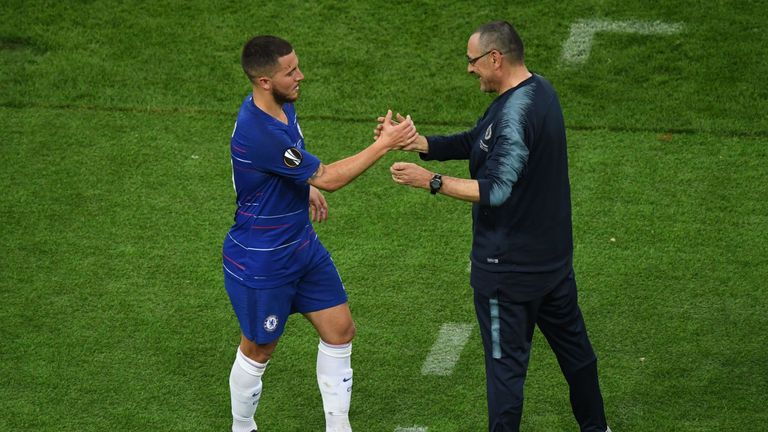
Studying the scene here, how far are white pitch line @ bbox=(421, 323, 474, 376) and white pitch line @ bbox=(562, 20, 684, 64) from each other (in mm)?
4088

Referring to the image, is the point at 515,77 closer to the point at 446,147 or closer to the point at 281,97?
the point at 446,147

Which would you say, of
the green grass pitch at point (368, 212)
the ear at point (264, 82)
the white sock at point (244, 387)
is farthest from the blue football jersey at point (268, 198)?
the green grass pitch at point (368, 212)

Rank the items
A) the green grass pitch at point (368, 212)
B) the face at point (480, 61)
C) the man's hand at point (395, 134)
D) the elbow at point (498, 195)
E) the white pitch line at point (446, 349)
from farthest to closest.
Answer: the white pitch line at point (446, 349) < the green grass pitch at point (368, 212) < the man's hand at point (395, 134) < the face at point (480, 61) < the elbow at point (498, 195)

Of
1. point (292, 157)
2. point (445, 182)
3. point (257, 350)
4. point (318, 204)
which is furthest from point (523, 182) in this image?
point (257, 350)

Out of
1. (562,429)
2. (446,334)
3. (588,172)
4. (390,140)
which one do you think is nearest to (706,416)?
(562,429)

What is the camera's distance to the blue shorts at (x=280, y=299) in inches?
233

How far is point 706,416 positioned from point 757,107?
13.6ft

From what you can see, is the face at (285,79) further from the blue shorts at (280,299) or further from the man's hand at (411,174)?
the blue shorts at (280,299)

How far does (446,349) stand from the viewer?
7.11 m

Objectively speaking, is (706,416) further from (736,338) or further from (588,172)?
(588,172)

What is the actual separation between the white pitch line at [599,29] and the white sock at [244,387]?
5.48 metres

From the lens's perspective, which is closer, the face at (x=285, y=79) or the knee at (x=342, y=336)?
the face at (x=285, y=79)

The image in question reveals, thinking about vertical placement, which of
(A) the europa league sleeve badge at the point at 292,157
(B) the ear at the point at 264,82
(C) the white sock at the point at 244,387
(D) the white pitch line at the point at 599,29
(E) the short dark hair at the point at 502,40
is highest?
(E) the short dark hair at the point at 502,40

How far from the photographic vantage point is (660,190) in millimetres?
8734
